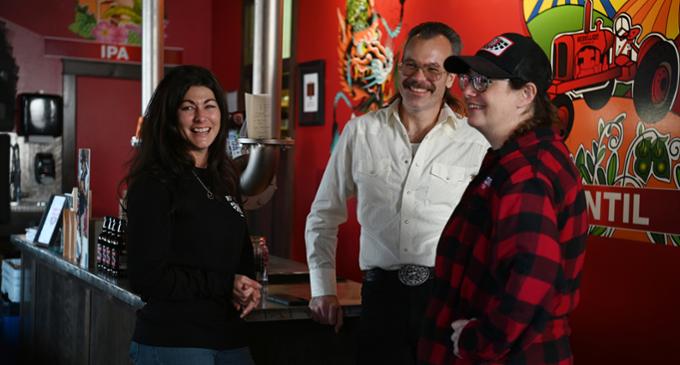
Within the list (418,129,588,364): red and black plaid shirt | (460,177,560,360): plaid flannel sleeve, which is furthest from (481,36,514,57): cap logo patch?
(460,177,560,360): plaid flannel sleeve

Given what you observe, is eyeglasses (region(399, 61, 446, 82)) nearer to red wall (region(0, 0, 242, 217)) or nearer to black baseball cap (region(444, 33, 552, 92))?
black baseball cap (region(444, 33, 552, 92))

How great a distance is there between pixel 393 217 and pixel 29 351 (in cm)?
336

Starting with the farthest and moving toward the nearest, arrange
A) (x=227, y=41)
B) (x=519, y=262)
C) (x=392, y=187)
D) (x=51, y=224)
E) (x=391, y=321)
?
(x=227, y=41)
(x=51, y=224)
(x=392, y=187)
(x=391, y=321)
(x=519, y=262)

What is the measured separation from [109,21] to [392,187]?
6242 mm

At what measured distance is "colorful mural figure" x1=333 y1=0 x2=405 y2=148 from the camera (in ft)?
18.2

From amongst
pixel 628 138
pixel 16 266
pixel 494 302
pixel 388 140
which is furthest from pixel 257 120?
pixel 16 266

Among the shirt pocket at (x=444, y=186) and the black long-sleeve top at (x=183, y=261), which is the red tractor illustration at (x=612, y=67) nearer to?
the shirt pocket at (x=444, y=186)

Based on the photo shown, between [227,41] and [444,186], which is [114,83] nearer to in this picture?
[227,41]

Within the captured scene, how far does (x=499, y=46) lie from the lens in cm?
185

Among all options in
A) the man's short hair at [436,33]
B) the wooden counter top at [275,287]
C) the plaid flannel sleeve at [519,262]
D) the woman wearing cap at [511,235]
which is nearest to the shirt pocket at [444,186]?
the man's short hair at [436,33]

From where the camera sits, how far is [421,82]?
100 inches

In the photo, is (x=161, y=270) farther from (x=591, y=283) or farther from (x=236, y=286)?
(x=591, y=283)

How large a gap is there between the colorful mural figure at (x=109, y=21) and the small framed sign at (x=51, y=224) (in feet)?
12.4

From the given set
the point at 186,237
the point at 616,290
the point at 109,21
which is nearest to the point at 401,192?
the point at 186,237
